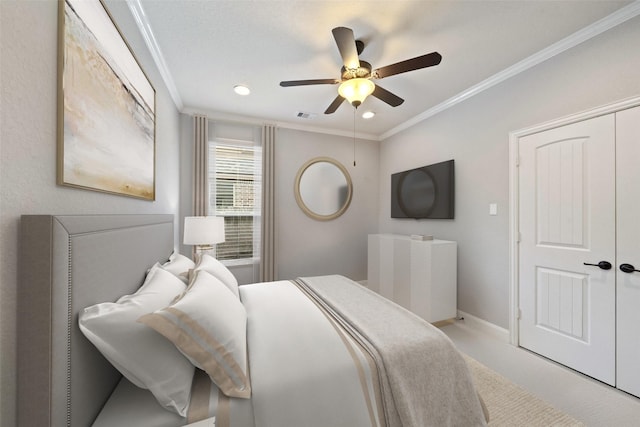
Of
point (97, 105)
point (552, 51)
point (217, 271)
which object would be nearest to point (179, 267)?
point (217, 271)

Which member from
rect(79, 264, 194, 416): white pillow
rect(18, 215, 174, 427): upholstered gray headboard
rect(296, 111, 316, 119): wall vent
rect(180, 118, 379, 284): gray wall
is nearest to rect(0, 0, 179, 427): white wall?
rect(18, 215, 174, 427): upholstered gray headboard

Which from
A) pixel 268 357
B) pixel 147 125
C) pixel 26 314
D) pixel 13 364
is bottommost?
pixel 268 357

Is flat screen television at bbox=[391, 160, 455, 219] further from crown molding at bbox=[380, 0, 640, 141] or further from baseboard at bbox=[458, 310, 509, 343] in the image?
baseboard at bbox=[458, 310, 509, 343]

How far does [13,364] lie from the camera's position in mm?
684

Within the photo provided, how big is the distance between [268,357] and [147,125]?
179 cm

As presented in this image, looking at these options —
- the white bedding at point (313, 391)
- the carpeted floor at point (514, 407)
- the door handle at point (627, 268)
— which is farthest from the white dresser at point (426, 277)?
the white bedding at point (313, 391)

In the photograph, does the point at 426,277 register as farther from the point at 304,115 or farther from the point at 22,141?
the point at 22,141

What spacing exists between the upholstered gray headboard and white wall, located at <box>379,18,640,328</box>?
3.11m

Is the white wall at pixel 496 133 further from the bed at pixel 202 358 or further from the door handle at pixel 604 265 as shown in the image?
the bed at pixel 202 358

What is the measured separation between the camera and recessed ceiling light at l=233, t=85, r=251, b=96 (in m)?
2.59

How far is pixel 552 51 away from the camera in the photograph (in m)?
1.98

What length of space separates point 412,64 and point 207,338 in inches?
81.1

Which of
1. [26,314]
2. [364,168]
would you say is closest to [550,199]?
[364,168]

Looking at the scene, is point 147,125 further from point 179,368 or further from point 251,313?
point 179,368
